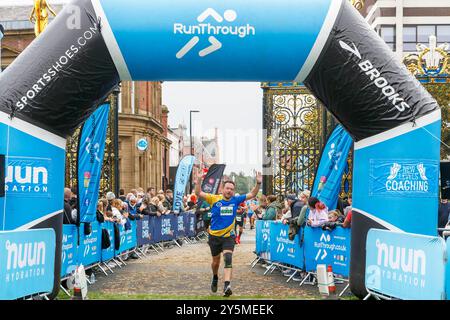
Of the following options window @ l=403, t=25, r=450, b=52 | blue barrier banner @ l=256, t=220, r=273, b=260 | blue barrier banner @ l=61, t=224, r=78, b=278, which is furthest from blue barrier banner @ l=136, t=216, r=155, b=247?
window @ l=403, t=25, r=450, b=52

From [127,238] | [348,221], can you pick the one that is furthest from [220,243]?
[127,238]

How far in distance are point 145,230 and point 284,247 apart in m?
5.69

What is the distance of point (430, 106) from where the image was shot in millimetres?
7621

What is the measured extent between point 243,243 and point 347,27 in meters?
14.6

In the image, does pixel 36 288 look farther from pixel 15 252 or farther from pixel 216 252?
pixel 216 252

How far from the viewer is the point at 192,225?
2273cm

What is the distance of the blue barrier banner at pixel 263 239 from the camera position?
44.1 feet

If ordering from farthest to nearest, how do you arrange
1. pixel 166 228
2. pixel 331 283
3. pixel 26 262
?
1. pixel 166 228
2. pixel 331 283
3. pixel 26 262

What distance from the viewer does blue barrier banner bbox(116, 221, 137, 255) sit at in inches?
556

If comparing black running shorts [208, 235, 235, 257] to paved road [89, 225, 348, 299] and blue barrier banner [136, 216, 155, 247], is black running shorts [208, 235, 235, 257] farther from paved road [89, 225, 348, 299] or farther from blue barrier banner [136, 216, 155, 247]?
blue barrier banner [136, 216, 155, 247]

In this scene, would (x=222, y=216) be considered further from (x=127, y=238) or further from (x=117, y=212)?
(x=127, y=238)

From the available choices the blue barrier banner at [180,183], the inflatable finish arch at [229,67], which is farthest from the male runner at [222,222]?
the blue barrier banner at [180,183]

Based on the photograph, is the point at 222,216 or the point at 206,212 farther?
the point at 206,212
